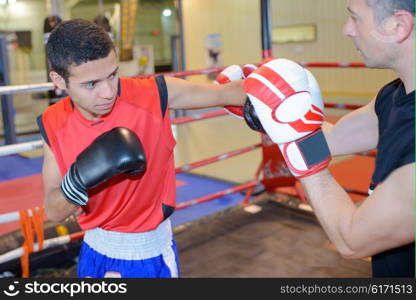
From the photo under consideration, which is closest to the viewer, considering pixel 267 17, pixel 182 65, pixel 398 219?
pixel 398 219

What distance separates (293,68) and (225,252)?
5.52 feet

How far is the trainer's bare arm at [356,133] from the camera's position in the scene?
4.33 ft

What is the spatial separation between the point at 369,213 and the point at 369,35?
38cm

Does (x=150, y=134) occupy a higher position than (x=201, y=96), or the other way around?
(x=201, y=96)

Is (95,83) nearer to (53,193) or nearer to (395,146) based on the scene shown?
(53,193)

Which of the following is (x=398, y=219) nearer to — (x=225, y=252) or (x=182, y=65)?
(x=225, y=252)

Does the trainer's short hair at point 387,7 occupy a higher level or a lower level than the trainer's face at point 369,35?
higher

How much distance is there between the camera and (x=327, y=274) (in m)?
2.31

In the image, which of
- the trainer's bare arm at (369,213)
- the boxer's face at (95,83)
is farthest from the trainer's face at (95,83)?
the trainer's bare arm at (369,213)

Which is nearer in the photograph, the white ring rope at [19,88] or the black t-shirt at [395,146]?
the black t-shirt at [395,146]

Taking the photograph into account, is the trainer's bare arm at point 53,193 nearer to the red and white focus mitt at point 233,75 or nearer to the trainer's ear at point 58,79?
the trainer's ear at point 58,79

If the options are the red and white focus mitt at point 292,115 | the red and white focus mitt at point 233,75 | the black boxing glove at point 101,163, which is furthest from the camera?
the red and white focus mitt at point 233,75

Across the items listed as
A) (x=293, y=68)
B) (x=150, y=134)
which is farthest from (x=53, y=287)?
(x=293, y=68)

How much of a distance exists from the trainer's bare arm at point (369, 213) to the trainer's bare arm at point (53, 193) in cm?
68
